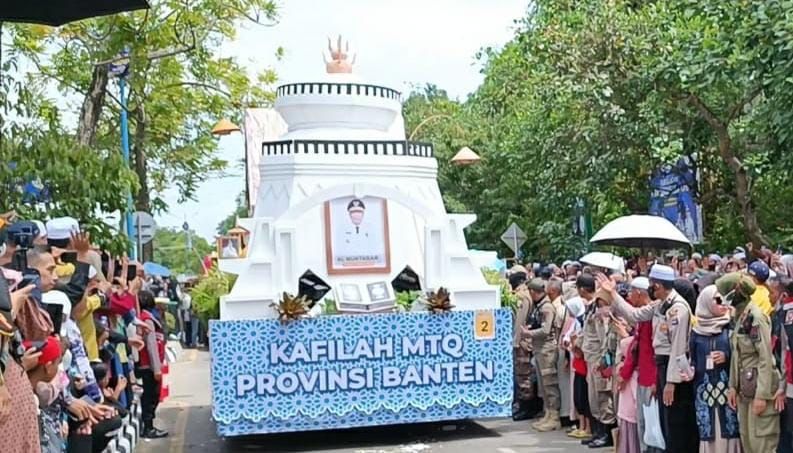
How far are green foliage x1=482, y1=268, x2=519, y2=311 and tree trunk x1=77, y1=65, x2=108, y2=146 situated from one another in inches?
210

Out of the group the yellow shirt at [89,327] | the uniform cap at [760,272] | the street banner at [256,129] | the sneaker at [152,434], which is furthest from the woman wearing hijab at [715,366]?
the street banner at [256,129]

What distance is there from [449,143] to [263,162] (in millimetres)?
24506

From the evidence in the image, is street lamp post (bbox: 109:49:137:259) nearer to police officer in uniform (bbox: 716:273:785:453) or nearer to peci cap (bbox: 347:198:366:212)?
peci cap (bbox: 347:198:366:212)

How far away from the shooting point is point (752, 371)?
7.62m

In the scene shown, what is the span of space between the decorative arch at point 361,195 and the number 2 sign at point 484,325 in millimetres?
1336

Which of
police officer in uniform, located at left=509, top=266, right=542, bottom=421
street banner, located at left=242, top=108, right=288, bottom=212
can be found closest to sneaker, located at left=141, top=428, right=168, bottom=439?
police officer in uniform, located at left=509, top=266, right=542, bottom=421

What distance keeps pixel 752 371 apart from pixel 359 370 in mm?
4699

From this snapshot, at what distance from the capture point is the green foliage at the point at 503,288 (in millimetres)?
12761

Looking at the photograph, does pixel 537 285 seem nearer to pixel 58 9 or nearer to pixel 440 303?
pixel 440 303

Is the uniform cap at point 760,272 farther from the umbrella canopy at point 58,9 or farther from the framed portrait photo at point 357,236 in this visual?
the umbrella canopy at point 58,9

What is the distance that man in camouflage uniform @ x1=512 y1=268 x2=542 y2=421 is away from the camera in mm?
12406

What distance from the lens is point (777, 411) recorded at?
24.9 ft

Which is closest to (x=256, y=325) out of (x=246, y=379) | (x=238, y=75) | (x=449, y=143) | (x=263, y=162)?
(x=246, y=379)

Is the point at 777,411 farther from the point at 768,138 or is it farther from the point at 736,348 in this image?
the point at 768,138
